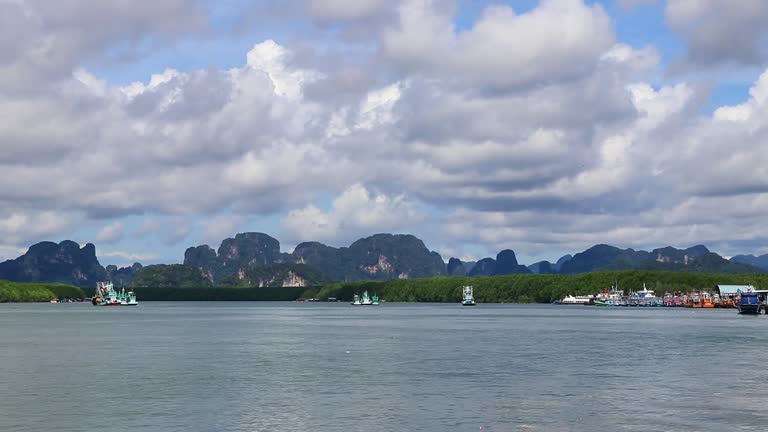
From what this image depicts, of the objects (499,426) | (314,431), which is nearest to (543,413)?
(499,426)

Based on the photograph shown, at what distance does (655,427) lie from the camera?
60594 millimetres

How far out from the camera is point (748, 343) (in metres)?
149

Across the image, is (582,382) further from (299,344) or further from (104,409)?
(299,344)

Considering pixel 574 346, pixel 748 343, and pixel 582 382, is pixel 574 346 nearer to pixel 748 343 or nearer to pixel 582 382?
pixel 748 343

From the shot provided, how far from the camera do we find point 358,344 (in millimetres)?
150125

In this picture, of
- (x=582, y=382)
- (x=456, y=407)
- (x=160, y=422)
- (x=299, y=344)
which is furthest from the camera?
(x=299, y=344)

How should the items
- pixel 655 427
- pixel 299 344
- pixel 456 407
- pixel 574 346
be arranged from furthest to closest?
pixel 299 344 < pixel 574 346 < pixel 456 407 < pixel 655 427

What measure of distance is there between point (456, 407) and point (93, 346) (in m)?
94.5

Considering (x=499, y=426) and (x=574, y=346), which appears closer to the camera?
(x=499, y=426)

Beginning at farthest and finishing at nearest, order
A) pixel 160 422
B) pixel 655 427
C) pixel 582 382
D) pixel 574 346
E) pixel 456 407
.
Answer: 1. pixel 574 346
2. pixel 582 382
3. pixel 456 407
4. pixel 160 422
5. pixel 655 427

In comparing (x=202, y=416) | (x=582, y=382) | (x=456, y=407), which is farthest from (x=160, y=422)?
(x=582, y=382)

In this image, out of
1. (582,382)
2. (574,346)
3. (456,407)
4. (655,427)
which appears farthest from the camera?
(574,346)

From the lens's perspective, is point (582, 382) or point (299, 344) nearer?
point (582, 382)

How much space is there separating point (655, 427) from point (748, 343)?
9845 cm
